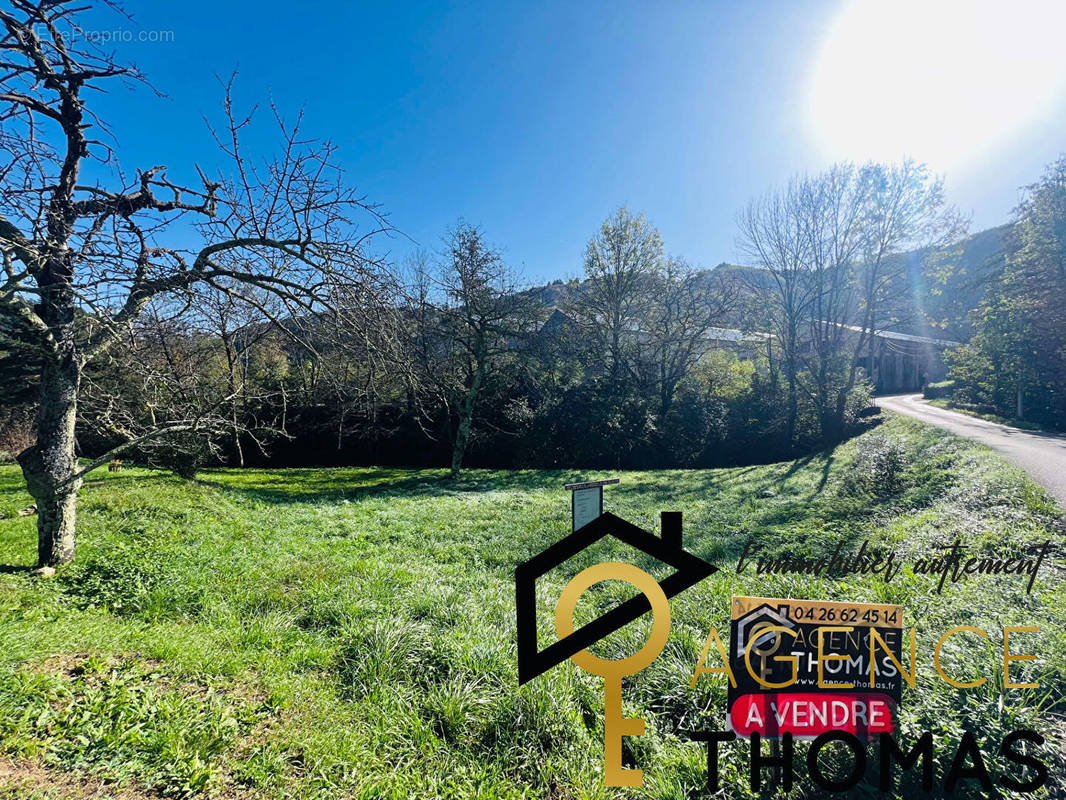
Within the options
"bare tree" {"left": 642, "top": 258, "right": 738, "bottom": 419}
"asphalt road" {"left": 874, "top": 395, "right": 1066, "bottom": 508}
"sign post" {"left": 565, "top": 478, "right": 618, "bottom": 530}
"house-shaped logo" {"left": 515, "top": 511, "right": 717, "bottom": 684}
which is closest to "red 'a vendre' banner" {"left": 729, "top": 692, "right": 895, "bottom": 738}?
"house-shaped logo" {"left": 515, "top": 511, "right": 717, "bottom": 684}

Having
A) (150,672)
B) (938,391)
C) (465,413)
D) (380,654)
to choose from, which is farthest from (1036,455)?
(938,391)

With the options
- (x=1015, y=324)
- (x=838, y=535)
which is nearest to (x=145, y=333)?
(x=838, y=535)

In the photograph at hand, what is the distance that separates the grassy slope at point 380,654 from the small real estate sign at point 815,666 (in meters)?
0.28

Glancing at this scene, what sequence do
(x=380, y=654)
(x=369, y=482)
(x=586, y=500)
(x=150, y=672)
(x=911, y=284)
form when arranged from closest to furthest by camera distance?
(x=150, y=672)
(x=380, y=654)
(x=586, y=500)
(x=369, y=482)
(x=911, y=284)

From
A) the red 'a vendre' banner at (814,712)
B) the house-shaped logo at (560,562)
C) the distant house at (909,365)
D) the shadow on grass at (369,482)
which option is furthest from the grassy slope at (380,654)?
the distant house at (909,365)

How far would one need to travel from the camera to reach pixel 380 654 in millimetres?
2898

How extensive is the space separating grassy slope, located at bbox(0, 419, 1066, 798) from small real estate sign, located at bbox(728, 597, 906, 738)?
28cm

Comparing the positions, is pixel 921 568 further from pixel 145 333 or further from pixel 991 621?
pixel 145 333

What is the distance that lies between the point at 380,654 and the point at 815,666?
8.89 ft

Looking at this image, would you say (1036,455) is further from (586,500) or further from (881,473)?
(586,500)

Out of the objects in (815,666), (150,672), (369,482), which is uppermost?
(815,666)

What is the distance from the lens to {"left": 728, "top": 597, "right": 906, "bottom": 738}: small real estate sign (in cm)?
192

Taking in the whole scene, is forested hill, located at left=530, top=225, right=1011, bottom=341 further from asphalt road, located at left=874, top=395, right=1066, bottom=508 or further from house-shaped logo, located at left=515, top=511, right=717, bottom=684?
house-shaped logo, located at left=515, top=511, right=717, bottom=684

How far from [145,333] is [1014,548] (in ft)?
27.0
